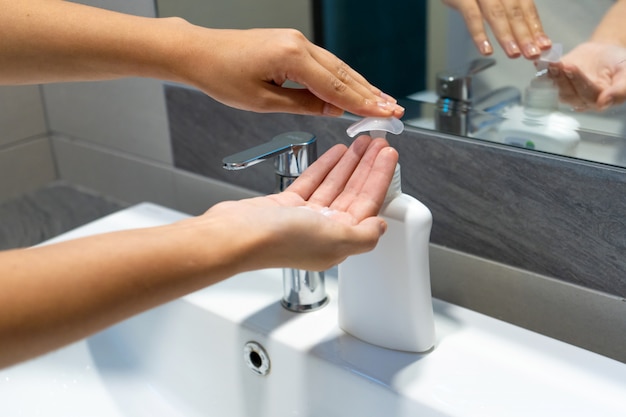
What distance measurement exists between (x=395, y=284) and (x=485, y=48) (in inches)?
9.9

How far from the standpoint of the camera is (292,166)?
618mm

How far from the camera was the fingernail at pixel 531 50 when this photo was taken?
64 cm

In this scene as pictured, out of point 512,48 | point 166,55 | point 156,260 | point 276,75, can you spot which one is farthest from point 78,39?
point 512,48

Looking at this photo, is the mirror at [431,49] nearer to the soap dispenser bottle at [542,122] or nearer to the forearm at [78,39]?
the soap dispenser bottle at [542,122]

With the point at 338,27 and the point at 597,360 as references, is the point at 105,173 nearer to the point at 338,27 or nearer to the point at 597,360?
the point at 338,27

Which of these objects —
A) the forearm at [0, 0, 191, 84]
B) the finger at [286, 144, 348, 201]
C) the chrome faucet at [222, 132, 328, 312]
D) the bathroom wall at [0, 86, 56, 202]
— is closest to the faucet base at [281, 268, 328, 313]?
the chrome faucet at [222, 132, 328, 312]

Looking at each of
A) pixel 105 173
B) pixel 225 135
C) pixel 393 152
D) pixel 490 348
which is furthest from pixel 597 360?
pixel 105 173

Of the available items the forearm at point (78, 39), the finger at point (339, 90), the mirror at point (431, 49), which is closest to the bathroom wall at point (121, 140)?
the mirror at point (431, 49)

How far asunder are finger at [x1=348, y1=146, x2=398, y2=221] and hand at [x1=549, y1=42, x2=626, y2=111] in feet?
0.63

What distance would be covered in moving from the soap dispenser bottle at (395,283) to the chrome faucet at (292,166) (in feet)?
0.17

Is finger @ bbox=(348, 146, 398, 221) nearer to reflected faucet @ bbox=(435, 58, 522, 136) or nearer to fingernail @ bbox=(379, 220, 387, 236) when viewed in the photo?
fingernail @ bbox=(379, 220, 387, 236)

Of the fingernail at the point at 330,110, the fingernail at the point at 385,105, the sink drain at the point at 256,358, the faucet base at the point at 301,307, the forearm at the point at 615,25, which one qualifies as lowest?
the sink drain at the point at 256,358

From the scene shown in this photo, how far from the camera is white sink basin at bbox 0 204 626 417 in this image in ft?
1.78

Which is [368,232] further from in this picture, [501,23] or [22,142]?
[22,142]
